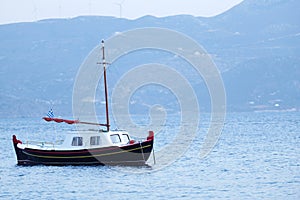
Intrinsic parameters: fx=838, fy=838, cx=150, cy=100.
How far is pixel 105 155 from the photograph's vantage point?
254 ft

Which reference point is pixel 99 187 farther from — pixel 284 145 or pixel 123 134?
pixel 284 145

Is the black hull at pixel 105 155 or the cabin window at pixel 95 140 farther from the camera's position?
the cabin window at pixel 95 140

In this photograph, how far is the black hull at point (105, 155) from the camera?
252 feet

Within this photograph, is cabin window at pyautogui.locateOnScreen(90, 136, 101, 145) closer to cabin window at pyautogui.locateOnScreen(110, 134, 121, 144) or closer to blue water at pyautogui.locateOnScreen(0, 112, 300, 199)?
cabin window at pyautogui.locateOnScreen(110, 134, 121, 144)

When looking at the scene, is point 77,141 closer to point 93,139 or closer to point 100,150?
point 93,139

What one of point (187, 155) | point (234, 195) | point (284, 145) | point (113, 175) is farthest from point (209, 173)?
point (284, 145)

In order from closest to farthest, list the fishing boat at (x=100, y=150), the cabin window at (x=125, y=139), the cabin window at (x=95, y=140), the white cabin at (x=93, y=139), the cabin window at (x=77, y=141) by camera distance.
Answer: the fishing boat at (x=100, y=150)
the white cabin at (x=93, y=139)
the cabin window at (x=95, y=140)
the cabin window at (x=125, y=139)
the cabin window at (x=77, y=141)

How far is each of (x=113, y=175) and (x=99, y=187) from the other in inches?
251

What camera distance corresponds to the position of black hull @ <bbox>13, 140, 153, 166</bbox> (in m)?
76.9

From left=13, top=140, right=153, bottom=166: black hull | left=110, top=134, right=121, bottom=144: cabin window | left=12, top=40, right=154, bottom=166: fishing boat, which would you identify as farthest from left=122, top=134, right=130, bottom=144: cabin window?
left=13, top=140, right=153, bottom=166: black hull

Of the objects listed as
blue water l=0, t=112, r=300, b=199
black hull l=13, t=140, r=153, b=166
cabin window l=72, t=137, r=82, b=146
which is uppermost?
cabin window l=72, t=137, r=82, b=146

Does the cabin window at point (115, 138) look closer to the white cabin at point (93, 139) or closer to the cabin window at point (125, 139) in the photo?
the white cabin at point (93, 139)

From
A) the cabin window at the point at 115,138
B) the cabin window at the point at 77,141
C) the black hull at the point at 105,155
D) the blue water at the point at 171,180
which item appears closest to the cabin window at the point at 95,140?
the black hull at the point at 105,155

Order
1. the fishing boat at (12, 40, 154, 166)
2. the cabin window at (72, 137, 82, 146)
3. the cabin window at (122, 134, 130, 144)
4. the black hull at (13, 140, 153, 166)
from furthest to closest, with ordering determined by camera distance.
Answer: the cabin window at (72, 137, 82, 146) < the cabin window at (122, 134, 130, 144) < the fishing boat at (12, 40, 154, 166) < the black hull at (13, 140, 153, 166)
